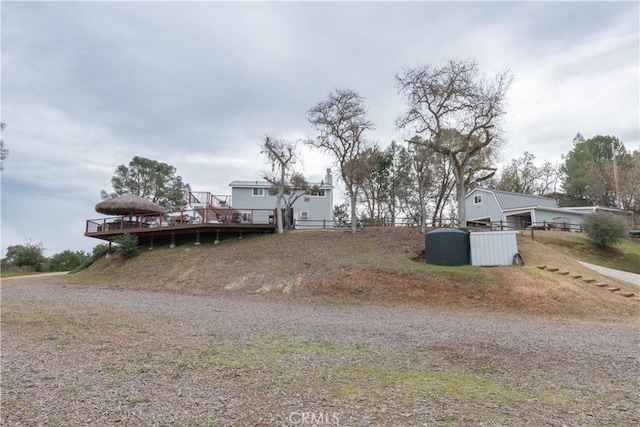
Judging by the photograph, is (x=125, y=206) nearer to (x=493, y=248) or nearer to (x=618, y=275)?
(x=493, y=248)

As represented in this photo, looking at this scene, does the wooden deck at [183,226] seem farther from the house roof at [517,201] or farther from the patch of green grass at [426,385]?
the house roof at [517,201]

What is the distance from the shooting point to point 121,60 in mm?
12758

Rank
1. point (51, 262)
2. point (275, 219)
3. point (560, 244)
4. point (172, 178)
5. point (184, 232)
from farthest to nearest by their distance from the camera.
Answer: point (172, 178), point (51, 262), point (275, 219), point (184, 232), point (560, 244)

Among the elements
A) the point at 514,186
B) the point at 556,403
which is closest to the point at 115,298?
the point at 556,403

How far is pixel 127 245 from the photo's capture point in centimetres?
2167

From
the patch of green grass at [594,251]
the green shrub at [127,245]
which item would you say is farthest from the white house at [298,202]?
the patch of green grass at [594,251]

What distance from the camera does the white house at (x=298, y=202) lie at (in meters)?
29.3

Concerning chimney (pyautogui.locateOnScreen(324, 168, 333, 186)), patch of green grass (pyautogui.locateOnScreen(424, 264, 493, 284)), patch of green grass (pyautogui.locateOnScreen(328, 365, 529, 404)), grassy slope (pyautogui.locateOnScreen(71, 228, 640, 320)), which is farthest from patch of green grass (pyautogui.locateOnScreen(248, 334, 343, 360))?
chimney (pyautogui.locateOnScreen(324, 168, 333, 186))

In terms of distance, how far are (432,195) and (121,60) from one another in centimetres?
2686

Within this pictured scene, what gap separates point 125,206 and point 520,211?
1144 inches

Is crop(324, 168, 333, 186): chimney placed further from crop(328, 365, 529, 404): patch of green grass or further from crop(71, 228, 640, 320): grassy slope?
crop(328, 365, 529, 404): patch of green grass

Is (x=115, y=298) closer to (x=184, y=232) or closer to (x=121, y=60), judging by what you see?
(x=121, y=60)

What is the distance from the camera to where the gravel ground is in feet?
11.5

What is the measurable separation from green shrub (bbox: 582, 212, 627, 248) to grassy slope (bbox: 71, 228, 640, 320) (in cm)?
80
